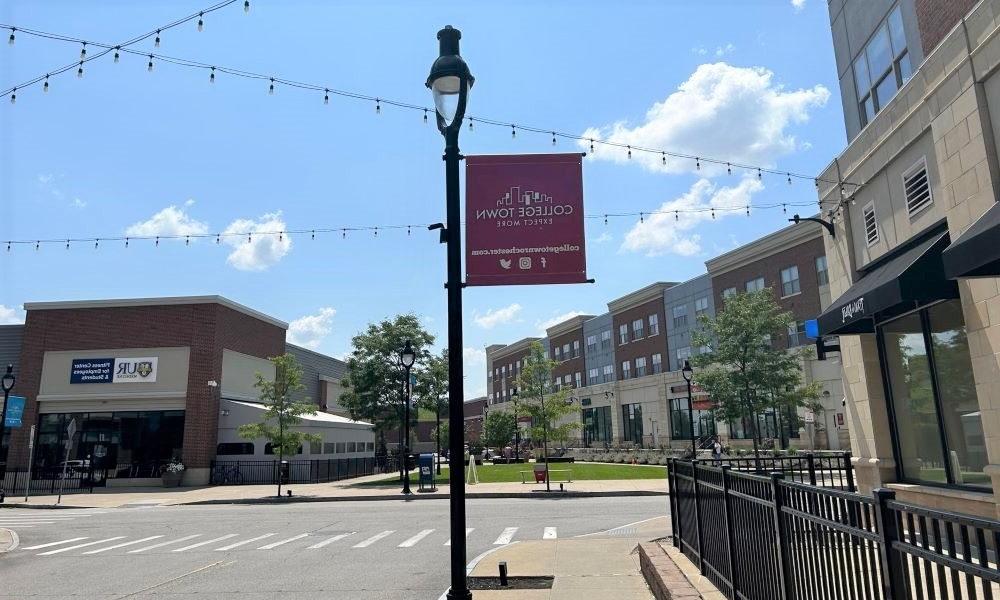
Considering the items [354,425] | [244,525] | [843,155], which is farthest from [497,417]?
[843,155]

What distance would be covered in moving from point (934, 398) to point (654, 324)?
169 feet

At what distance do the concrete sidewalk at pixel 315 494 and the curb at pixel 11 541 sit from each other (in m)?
8.60

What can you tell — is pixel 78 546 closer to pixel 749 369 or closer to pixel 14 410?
pixel 14 410

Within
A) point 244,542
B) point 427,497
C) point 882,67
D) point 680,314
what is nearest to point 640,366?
point 680,314

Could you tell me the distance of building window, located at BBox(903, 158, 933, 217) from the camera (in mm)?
10766

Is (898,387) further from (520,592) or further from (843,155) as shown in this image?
(520,592)

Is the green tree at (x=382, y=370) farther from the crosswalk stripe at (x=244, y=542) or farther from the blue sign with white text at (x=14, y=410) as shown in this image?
the crosswalk stripe at (x=244, y=542)

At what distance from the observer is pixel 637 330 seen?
212 feet

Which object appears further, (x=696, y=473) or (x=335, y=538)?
(x=335, y=538)

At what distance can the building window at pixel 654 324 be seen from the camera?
201 ft

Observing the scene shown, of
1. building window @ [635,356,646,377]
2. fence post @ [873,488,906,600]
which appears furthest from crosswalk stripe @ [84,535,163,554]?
building window @ [635,356,646,377]

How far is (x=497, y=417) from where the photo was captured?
65688 mm

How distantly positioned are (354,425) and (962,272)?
42363mm

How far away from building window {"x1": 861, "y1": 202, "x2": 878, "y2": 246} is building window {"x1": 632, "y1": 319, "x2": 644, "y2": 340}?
168ft
